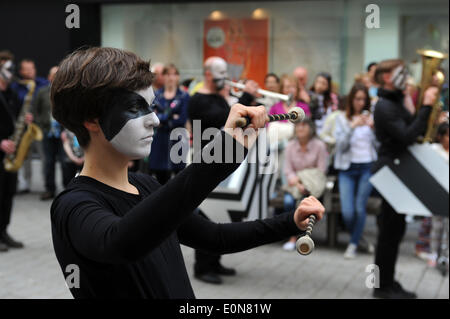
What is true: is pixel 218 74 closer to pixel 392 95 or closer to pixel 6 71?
pixel 392 95

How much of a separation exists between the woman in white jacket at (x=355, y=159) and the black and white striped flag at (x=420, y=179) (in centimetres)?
131

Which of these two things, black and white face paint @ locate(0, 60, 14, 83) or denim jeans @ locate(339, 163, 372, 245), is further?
black and white face paint @ locate(0, 60, 14, 83)

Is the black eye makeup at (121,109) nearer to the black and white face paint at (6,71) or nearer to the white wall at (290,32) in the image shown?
the black and white face paint at (6,71)

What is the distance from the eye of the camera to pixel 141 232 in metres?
1.30

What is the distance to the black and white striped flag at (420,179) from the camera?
16.6ft

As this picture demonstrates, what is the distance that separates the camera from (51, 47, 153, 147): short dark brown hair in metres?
1.54

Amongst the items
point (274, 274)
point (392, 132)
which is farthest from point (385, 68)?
point (274, 274)

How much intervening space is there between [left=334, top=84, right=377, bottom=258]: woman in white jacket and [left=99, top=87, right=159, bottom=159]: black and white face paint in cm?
511

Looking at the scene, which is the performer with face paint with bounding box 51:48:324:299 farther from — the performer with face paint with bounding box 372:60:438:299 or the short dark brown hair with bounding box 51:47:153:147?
the performer with face paint with bounding box 372:60:438:299

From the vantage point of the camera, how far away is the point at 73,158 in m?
7.07

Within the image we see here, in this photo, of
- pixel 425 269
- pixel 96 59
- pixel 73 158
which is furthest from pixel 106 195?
pixel 73 158

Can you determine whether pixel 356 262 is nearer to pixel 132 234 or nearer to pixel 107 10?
pixel 132 234

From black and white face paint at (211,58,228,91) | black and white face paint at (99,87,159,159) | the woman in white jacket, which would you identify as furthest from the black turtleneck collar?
black and white face paint at (99,87,159,159)

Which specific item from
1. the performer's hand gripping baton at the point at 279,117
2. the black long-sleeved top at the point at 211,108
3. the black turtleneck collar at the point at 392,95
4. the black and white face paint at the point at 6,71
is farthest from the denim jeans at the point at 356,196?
the performer's hand gripping baton at the point at 279,117
